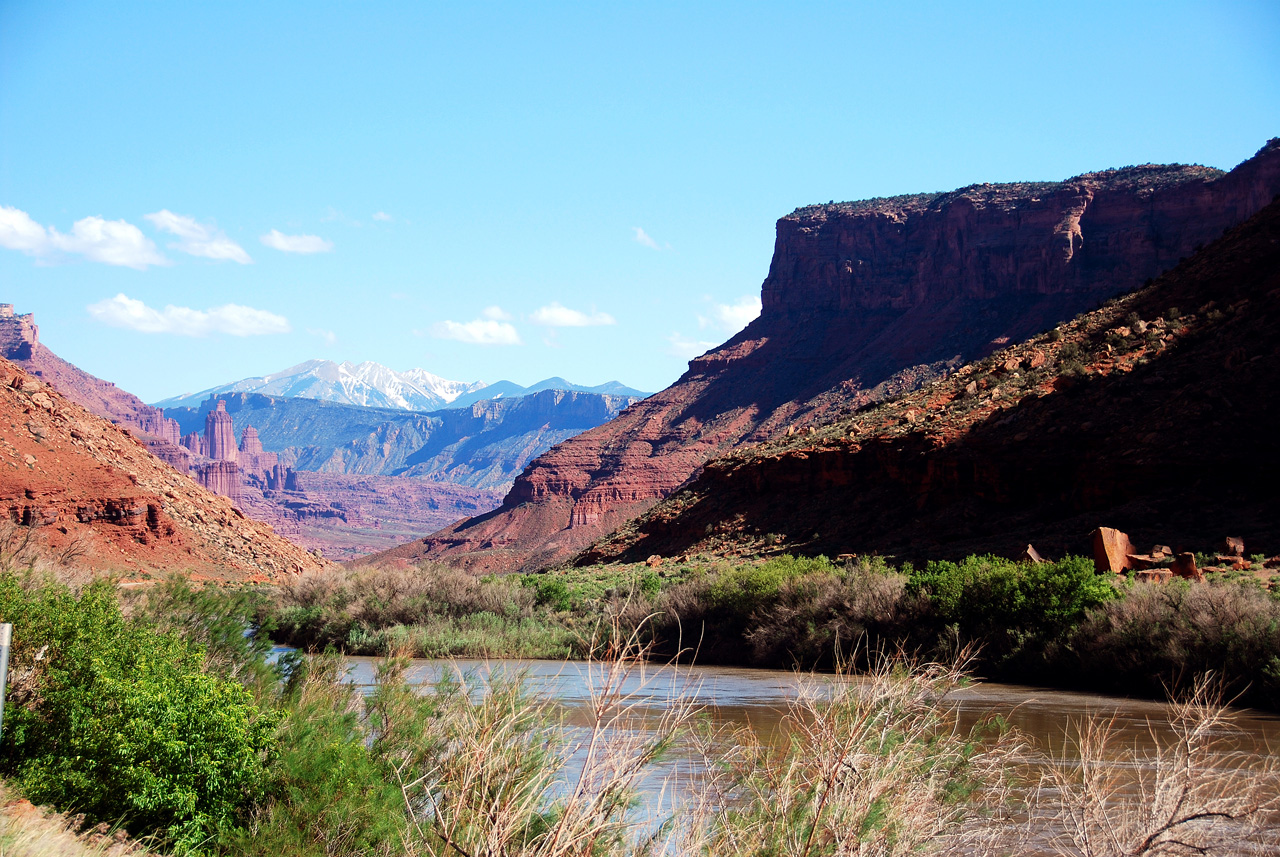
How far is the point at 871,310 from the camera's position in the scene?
107m

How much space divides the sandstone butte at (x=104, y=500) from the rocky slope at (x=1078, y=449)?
68.5 ft

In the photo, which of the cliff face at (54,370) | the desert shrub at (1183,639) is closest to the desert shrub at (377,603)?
the desert shrub at (1183,639)

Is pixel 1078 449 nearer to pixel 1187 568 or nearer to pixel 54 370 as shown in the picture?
pixel 1187 568

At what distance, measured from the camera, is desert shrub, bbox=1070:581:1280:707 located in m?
18.0

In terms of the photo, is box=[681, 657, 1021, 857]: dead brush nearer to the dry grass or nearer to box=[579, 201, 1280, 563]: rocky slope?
the dry grass

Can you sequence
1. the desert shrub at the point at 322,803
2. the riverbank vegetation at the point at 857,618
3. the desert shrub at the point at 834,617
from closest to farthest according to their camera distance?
1. the desert shrub at the point at 322,803
2. the riverbank vegetation at the point at 857,618
3. the desert shrub at the point at 834,617

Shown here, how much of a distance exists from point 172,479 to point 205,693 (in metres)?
52.9

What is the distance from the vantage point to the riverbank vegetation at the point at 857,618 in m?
18.9

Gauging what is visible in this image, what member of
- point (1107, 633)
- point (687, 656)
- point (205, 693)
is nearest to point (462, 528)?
point (687, 656)

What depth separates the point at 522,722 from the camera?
8.21m

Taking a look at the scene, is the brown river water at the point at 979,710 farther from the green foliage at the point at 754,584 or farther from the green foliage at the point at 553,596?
the green foliage at the point at 553,596

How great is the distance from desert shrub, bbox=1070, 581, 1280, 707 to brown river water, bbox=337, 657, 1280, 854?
85 cm

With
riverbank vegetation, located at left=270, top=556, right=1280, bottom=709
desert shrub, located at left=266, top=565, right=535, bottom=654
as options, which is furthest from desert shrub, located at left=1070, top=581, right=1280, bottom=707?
desert shrub, located at left=266, top=565, right=535, bottom=654

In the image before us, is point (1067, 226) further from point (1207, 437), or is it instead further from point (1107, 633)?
point (1107, 633)
